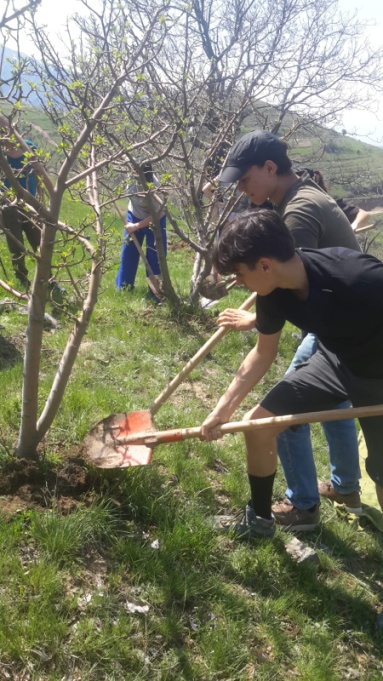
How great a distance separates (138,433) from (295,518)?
1.11 metres

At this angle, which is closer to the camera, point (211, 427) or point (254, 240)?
point (254, 240)

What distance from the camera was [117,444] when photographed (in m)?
3.22

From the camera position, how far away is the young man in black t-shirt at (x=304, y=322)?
7.78 ft

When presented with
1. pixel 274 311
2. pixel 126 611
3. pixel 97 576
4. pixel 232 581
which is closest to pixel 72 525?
pixel 97 576

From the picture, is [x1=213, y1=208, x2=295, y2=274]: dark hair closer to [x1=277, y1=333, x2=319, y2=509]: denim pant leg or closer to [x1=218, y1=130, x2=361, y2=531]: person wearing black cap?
[x1=218, y1=130, x2=361, y2=531]: person wearing black cap

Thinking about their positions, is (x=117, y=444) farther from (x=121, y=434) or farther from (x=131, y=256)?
(x=131, y=256)

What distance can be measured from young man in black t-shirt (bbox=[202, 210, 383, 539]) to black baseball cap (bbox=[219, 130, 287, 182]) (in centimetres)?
72

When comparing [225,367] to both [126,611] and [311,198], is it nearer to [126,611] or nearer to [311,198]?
[311,198]

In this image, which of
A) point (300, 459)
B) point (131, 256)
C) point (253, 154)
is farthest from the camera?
point (131, 256)

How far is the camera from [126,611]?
8.31ft

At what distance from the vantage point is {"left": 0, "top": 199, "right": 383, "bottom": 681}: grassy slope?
2334 millimetres

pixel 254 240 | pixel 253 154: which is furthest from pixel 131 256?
pixel 254 240

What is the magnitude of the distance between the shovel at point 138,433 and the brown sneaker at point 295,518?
80cm

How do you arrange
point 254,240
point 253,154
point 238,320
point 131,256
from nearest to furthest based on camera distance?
1. point 254,240
2. point 253,154
3. point 238,320
4. point 131,256
